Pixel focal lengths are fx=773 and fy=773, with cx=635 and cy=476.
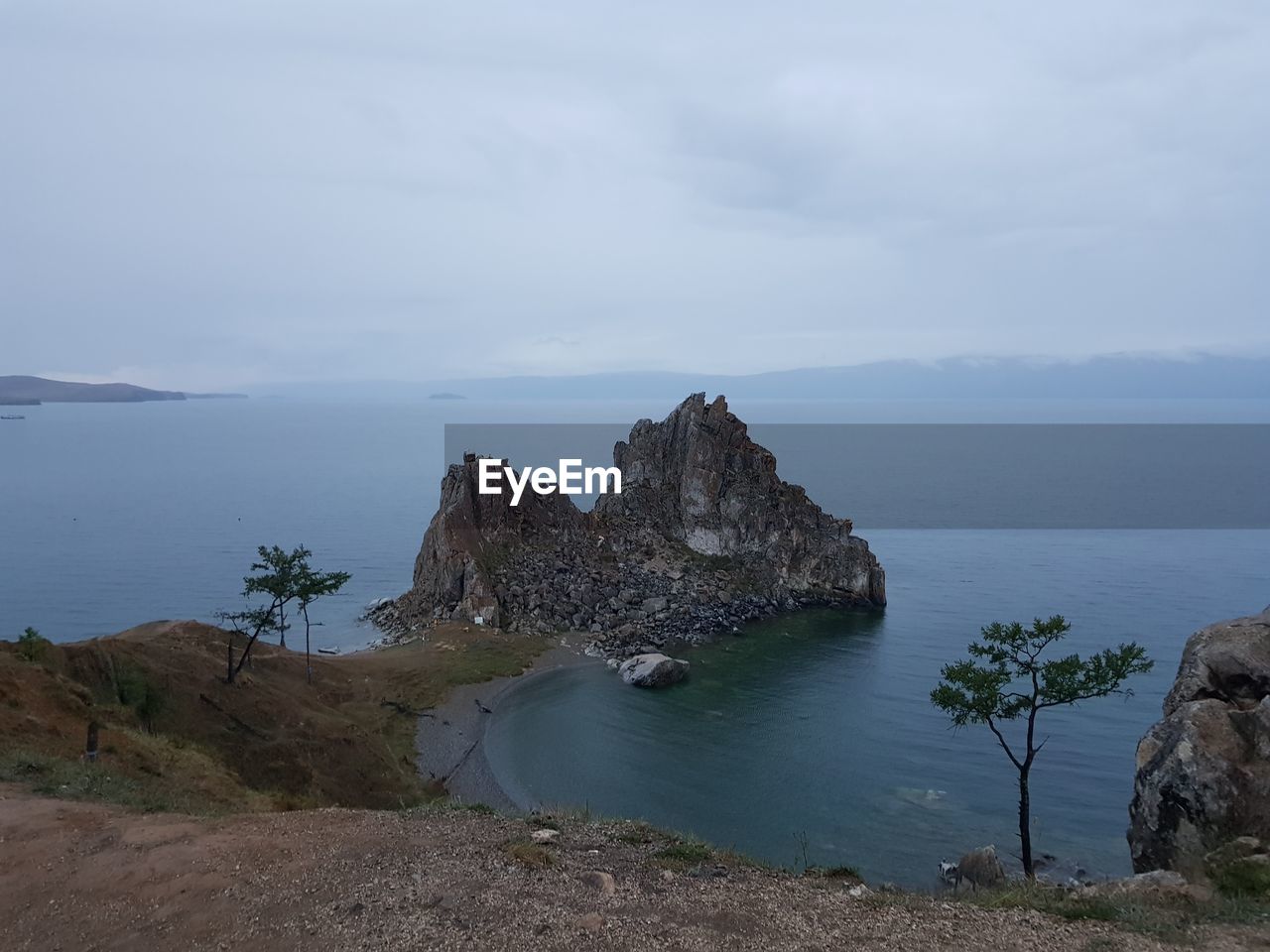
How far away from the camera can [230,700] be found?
34.7 metres

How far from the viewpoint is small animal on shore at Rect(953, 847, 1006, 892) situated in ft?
Result: 85.0

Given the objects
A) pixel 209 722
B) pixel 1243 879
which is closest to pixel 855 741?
pixel 1243 879

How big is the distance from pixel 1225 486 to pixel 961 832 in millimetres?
156419

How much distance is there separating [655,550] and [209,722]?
5155 centimetres

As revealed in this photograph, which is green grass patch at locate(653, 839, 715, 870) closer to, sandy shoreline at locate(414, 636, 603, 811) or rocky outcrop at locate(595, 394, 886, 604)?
sandy shoreline at locate(414, 636, 603, 811)

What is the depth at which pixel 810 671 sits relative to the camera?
2313 inches

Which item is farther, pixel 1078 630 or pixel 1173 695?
pixel 1078 630

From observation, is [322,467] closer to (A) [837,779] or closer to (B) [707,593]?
(B) [707,593]

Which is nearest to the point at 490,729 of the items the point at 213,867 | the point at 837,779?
the point at 837,779

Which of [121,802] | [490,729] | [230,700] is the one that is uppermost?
[121,802]

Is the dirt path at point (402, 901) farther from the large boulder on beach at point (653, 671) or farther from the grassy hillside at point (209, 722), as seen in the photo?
the large boulder on beach at point (653, 671)

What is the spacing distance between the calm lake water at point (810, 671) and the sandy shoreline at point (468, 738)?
113 cm

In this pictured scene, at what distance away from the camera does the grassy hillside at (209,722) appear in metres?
21.1

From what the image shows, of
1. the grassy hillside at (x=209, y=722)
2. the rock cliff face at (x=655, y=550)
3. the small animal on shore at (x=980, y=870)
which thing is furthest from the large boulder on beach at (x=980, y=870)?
the rock cliff face at (x=655, y=550)
